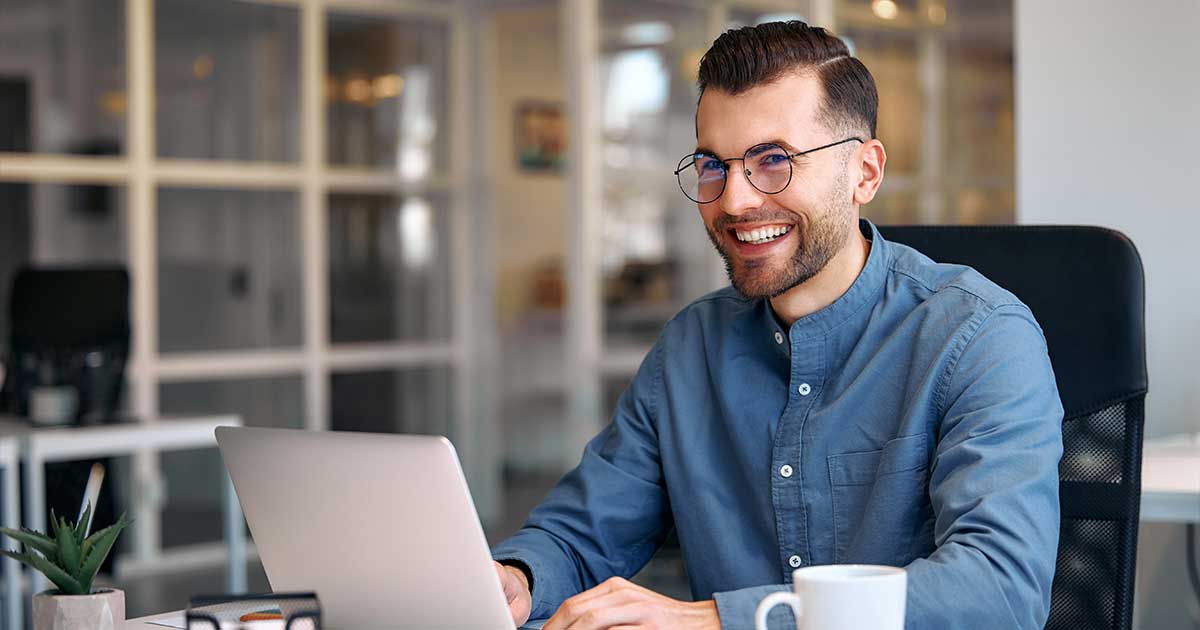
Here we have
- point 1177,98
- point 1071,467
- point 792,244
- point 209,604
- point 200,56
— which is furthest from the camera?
point 200,56

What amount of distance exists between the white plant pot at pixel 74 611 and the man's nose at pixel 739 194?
2.32 ft

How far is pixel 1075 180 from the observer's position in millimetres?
2824

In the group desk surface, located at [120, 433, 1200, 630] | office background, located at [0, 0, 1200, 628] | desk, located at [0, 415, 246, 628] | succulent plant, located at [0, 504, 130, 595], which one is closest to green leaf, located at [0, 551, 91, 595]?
succulent plant, located at [0, 504, 130, 595]

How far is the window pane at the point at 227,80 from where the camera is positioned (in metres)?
5.54

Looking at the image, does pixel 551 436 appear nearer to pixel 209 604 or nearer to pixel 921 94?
pixel 921 94

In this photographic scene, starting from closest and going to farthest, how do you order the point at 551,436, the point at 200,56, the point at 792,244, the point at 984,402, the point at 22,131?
the point at 984,402 → the point at 792,244 → the point at 22,131 → the point at 200,56 → the point at 551,436

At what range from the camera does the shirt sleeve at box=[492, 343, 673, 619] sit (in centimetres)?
162

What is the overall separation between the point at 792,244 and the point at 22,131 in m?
4.47

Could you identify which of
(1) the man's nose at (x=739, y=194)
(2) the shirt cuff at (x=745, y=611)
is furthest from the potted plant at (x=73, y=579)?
(1) the man's nose at (x=739, y=194)

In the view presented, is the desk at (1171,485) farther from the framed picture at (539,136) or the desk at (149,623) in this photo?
the framed picture at (539,136)

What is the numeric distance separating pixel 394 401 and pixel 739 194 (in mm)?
4922

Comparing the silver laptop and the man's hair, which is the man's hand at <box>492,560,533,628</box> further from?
the man's hair

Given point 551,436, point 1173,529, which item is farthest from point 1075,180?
point 551,436

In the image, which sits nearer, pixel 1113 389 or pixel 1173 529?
pixel 1113 389
